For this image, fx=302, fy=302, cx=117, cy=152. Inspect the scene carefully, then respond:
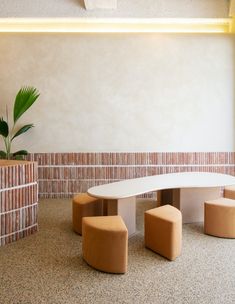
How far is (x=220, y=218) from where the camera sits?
11.8 feet

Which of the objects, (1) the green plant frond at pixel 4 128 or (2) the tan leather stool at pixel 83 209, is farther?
(1) the green plant frond at pixel 4 128

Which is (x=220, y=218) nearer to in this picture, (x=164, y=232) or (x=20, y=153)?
(x=164, y=232)

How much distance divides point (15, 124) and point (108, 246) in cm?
366

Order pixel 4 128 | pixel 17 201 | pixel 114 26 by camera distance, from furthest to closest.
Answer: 1. pixel 114 26
2. pixel 4 128
3. pixel 17 201

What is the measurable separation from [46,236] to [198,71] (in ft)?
12.8

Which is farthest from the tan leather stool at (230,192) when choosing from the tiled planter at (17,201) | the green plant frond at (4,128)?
the green plant frond at (4,128)

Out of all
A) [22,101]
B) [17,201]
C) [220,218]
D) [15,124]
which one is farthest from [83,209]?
[15,124]

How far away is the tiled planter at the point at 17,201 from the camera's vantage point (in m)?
3.33

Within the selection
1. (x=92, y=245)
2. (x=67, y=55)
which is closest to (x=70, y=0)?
(x=67, y=55)

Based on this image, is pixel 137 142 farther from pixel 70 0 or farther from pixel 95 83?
pixel 70 0

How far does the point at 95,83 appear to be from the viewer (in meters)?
5.53

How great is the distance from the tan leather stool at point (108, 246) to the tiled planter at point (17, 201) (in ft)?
3.62

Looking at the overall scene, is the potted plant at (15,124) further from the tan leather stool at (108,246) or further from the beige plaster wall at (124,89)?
the tan leather stool at (108,246)

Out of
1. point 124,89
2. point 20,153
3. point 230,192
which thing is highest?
point 124,89
